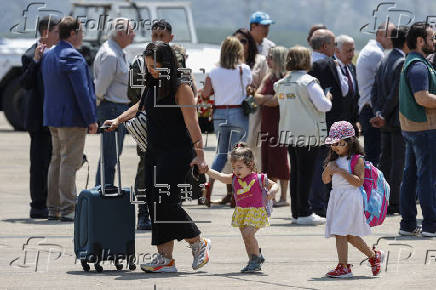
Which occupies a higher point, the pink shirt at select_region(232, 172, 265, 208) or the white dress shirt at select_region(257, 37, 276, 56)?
the white dress shirt at select_region(257, 37, 276, 56)

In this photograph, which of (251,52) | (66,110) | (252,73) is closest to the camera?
(66,110)

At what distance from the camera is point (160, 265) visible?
846 centimetres

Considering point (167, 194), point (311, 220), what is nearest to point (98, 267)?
point (167, 194)

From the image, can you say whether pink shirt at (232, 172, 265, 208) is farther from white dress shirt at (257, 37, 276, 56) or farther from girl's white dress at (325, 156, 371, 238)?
white dress shirt at (257, 37, 276, 56)

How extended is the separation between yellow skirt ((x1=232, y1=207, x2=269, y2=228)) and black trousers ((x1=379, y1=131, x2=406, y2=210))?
3.54 m

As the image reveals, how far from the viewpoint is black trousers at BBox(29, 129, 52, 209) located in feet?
38.5

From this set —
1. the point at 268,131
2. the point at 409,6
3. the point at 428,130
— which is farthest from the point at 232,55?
the point at 409,6

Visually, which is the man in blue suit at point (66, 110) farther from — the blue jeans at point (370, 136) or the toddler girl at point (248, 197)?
the blue jeans at point (370, 136)

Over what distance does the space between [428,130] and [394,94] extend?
1362 millimetres

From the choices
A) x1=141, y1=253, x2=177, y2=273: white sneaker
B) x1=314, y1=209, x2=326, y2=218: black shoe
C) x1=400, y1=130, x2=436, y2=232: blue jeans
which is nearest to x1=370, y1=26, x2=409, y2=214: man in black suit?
x1=314, y1=209, x2=326, y2=218: black shoe

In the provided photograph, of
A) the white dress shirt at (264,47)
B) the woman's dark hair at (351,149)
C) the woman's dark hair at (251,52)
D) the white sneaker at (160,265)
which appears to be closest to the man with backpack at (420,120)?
the woman's dark hair at (351,149)

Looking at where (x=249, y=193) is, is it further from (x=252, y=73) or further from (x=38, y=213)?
(x=252, y=73)

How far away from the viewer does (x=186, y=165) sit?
8430mm

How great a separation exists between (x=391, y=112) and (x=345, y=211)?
334 centimetres
